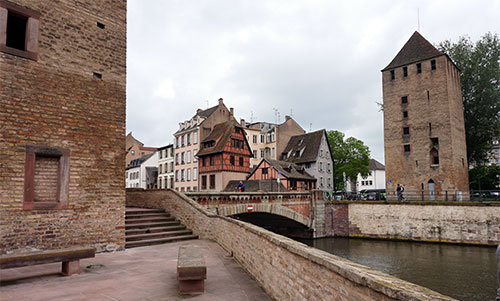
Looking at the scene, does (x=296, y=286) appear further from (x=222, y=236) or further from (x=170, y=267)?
(x=222, y=236)

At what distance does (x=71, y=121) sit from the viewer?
9.78 meters

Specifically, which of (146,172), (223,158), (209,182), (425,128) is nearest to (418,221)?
(425,128)

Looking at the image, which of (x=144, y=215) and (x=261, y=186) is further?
(x=261, y=186)

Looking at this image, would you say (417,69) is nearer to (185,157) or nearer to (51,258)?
(185,157)

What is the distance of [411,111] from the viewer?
111ft

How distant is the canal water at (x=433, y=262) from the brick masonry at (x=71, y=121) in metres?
14.8

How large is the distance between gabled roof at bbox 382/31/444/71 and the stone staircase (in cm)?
3153

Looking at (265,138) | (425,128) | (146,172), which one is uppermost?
(265,138)

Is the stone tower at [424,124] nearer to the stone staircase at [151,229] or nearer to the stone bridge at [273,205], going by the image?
the stone bridge at [273,205]

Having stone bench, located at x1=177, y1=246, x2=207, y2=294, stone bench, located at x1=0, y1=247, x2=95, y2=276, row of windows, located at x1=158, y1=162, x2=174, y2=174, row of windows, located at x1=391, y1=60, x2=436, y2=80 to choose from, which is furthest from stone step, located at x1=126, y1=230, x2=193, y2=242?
row of windows, located at x1=158, y1=162, x2=174, y2=174

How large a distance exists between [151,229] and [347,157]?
1674 inches

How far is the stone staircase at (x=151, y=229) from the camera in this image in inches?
452

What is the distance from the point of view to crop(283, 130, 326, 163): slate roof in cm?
4596

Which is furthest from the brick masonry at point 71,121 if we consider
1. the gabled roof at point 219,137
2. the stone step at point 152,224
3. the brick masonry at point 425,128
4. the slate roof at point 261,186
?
the gabled roof at point 219,137
